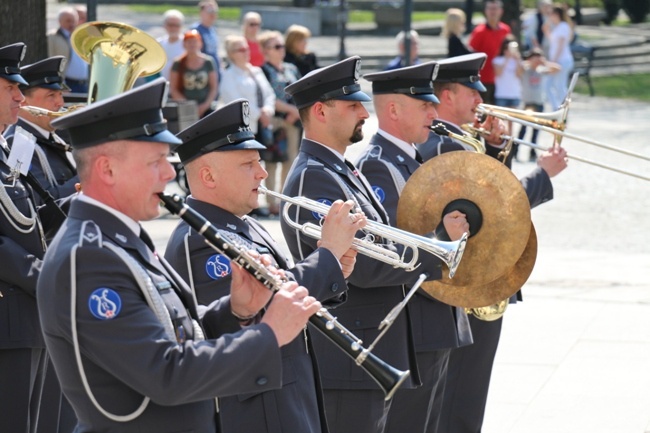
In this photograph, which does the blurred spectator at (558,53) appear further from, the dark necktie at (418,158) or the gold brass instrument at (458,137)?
the dark necktie at (418,158)

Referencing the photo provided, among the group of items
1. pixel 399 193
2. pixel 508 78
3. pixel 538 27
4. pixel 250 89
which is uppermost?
pixel 399 193

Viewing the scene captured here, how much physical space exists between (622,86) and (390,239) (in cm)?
2338

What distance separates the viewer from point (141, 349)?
3340 millimetres

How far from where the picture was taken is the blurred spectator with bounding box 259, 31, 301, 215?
13516 mm

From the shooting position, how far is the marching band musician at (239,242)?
4359mm

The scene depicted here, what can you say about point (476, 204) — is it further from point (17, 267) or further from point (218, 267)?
point (17, 267)

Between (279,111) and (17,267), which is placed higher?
(17,267)

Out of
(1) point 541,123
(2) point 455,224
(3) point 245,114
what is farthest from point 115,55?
(1) point 541,123

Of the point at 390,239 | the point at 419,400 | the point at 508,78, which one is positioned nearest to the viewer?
the point at 390,239

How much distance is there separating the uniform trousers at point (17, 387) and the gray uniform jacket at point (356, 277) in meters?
1.34

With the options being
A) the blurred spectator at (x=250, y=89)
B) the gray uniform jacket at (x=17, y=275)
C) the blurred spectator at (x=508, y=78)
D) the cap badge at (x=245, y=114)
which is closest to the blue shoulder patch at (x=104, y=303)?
the cap badge at (x=245, y=114)

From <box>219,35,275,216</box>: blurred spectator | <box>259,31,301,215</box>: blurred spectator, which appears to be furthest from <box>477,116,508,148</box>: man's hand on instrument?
<box>259,31,301,215</box>: blurred spectator

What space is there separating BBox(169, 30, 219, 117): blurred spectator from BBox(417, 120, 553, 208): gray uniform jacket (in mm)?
7875

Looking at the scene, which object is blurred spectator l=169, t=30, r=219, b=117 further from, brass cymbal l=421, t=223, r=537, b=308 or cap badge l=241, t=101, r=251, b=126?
cap badge l=241, t=101, r=251, b=126
